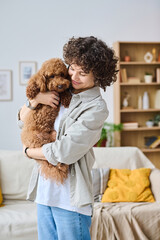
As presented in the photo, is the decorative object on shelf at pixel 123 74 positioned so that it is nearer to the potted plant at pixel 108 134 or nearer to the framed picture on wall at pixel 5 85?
the potted plant at pixel 108 134

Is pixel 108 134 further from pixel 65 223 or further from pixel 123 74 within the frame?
pixel 65 223

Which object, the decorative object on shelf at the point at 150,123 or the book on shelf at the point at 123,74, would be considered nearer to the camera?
the book on shelf at the point at 123,74

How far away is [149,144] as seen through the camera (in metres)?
4.58

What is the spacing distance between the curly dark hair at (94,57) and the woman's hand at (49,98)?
17 centimetres

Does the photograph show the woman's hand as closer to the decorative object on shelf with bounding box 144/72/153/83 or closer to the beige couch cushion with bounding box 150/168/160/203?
the beige couch cushion with bounding box 150/168/160/203

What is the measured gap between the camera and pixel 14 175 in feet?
9.80

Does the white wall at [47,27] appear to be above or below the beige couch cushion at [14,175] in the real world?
above

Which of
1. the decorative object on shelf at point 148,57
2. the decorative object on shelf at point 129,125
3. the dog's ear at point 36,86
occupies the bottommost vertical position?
the decorative object on shelf at point 129,125

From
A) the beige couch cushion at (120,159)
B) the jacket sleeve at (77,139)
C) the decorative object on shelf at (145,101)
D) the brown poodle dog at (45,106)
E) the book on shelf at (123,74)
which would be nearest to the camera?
the jacket sleeve at (77,139)

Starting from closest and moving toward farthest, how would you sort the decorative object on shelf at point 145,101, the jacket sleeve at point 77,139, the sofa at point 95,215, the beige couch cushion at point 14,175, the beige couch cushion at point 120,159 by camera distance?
the jacket sleeve at point 77,139, the sofa at point 95,215, the beige couch cushion at point 14,175, the beige couch cushion at point 120,159, the decorative object on shelf at point 145,101

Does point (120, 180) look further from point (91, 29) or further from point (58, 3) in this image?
point (58, 3)

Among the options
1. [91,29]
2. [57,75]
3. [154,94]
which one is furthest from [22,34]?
[57,75]

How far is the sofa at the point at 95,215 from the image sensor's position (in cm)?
247

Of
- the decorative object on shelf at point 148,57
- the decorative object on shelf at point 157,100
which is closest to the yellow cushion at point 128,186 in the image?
the decorative object on shelf at point 157,100
